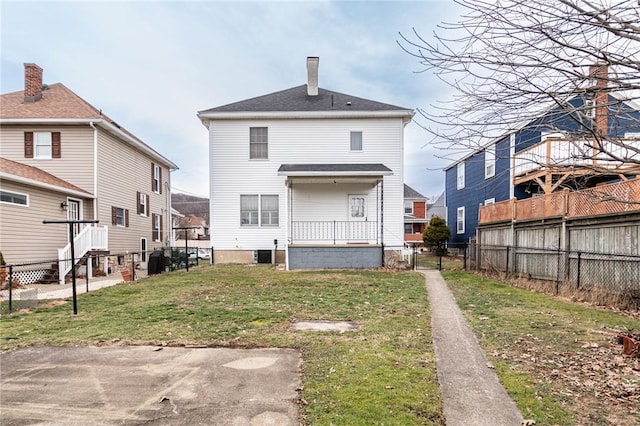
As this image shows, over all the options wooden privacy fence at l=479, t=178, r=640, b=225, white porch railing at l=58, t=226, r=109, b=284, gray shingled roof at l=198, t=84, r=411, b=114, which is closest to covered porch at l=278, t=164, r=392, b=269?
gray shingled roof at l=198, t=84, r=411, b=114

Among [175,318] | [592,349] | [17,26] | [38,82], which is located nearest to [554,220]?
[592,349]

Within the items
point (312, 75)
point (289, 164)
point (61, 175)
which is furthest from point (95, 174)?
point (312, 75)

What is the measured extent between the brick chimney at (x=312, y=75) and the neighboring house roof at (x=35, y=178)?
11624 millimetres

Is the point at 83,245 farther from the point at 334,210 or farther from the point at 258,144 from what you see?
the point at 334,210

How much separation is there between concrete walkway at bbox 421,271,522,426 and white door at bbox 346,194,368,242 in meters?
10.9

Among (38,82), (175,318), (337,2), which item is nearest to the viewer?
(175,318)

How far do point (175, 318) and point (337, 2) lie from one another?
23.8ft

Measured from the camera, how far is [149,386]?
3662mm

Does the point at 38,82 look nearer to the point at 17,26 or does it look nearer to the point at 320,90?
the point at 17,26

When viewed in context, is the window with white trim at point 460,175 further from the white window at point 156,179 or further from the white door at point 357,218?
the white window at point 156,179

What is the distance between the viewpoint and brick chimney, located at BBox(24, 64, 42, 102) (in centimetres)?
1689

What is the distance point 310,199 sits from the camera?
1742 cm

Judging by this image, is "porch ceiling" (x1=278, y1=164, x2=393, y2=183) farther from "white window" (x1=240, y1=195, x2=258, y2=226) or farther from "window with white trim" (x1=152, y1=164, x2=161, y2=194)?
"window with white trim" (x1=152, y1=164, x2=161, y2=194)

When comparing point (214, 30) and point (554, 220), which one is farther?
point (214, 30)
